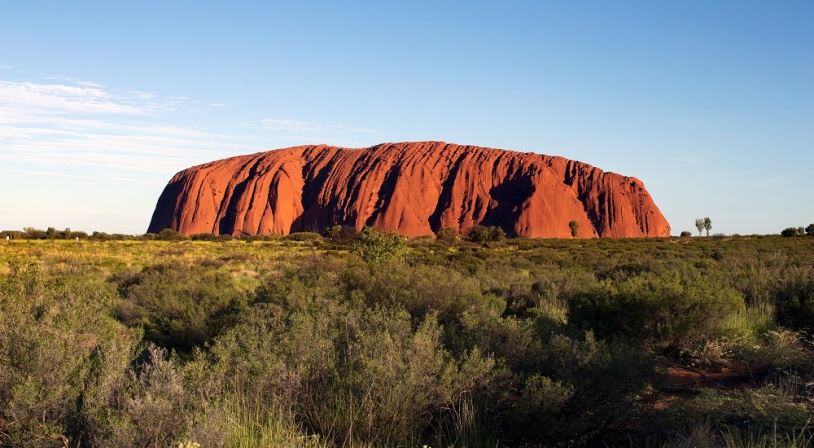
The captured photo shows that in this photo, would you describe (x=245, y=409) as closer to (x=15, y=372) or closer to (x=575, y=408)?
(x=15, y=372)

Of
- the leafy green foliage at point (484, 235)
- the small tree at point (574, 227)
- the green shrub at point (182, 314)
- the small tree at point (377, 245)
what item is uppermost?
the small tree at point (574, 227)

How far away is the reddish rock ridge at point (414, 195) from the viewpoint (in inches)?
3784

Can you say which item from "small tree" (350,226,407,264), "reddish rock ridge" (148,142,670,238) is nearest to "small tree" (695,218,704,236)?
"reddish rock ridge" (148,142,670,238)

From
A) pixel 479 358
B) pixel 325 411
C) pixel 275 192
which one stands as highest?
pixel 275 192

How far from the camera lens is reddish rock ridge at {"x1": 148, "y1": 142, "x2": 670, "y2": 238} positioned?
3784 inches

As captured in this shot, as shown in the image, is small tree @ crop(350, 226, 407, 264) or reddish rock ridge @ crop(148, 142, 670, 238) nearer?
small tree @ crop(350, 226, 407, 264)

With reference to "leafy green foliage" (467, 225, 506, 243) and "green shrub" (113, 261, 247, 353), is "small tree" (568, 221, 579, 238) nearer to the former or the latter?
"leafy green foliage" (467, 225, 506, 243)

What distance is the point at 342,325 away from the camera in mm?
6879

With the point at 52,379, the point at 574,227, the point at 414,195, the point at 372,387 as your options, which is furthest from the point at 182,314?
the point at 414,195

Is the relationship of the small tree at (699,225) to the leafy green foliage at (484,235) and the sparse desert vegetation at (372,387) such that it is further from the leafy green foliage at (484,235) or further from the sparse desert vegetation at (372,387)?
the sparse desert vegetation at (372,387)

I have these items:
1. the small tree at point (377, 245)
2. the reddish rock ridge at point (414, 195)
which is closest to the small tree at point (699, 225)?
the reddish rock ridge at point (414, 195)

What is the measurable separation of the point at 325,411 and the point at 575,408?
2.08 metres

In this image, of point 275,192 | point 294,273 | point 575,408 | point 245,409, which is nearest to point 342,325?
point 245,409

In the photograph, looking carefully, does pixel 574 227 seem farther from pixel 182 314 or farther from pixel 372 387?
pixel 372 387
